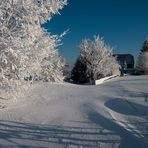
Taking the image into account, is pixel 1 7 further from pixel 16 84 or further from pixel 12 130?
pixel 12 130

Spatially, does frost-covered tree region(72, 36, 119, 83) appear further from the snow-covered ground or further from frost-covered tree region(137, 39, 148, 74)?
the snow-covered ground

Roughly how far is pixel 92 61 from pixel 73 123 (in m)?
31.8

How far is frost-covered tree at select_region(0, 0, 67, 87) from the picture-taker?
10.7m

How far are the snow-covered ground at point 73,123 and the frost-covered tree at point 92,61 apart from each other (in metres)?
26.8

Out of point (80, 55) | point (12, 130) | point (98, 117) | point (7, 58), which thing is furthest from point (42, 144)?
point (80, 55)

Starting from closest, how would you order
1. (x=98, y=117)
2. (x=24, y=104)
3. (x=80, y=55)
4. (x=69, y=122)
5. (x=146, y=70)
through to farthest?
(x=69, y=122) < (x=98, y=117) < (x=24, y=104) < (x=80, y=55) < (x=146, y=70)

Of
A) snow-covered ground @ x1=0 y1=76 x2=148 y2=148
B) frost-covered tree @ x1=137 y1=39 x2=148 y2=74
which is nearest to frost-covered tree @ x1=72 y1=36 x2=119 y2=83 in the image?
frost-covered tree @ x1=137 y1=39 x2=148 y2=74

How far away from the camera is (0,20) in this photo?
37.0ft

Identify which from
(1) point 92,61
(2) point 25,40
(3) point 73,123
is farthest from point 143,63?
(3) point 73,123

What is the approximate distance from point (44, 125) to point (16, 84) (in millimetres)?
2514

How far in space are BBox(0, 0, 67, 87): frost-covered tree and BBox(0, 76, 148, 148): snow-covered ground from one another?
1310mm

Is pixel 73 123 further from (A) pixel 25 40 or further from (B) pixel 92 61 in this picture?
(B) pixel 92 61

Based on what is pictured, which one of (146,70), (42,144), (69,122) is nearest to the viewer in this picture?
(42,144)

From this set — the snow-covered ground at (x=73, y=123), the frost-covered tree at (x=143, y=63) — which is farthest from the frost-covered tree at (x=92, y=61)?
the snow-covered ground at (x=73, y=123)
